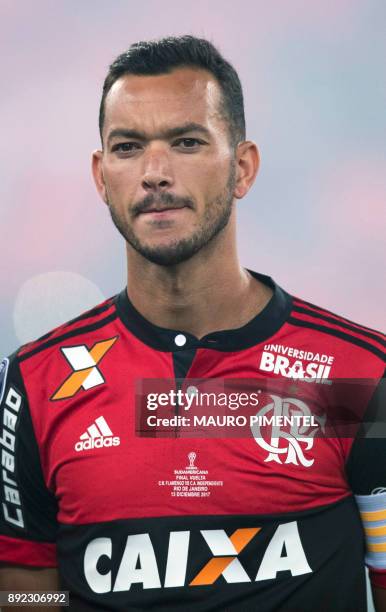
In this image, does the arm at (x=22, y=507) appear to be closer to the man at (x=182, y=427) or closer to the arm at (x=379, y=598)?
the man at (x=182, y=427)

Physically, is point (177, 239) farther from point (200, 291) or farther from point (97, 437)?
point (97, 437)

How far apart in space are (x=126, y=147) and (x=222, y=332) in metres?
1.10

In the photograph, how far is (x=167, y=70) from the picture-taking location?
4.13m

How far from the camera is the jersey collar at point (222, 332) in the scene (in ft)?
13.5

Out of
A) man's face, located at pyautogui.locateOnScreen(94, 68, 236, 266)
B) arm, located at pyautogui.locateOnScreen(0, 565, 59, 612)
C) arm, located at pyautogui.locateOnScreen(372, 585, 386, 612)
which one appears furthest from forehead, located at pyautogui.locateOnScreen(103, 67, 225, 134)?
arm, located at pyautogui.locateOnScreen(372, 585, 386, 612)

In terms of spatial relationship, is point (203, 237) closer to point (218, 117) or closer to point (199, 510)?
point (218, 117)

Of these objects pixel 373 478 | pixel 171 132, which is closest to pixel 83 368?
pixel 171 132

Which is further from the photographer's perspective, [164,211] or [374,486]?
[374,486]

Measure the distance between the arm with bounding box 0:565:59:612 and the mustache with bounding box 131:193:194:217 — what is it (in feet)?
7.11

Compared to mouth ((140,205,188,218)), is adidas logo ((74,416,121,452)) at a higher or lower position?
lower

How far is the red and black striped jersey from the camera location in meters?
3.83

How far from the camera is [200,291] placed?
4164mm

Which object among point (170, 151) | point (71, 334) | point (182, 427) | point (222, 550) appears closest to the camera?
point (222, 550)

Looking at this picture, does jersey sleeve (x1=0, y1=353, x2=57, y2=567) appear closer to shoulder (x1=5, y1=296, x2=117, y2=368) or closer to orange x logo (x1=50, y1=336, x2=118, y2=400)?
shoulder (x1=5, y1=296, x2=117, y2=368)
